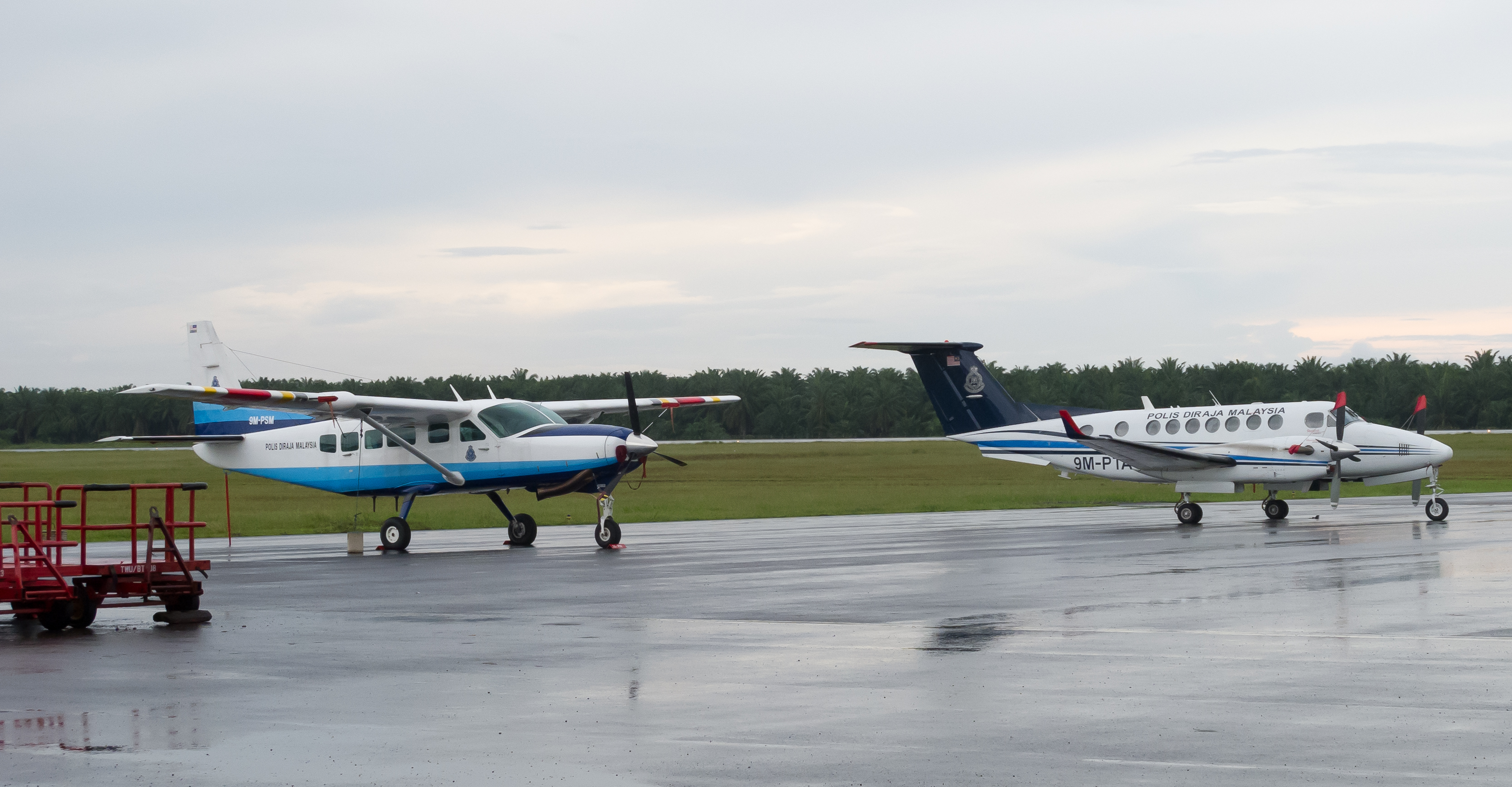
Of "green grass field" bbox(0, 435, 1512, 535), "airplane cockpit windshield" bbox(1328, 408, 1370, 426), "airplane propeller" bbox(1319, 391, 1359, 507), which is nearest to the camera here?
"airplane propeller" bbox(1319, 391, 1359, 507)

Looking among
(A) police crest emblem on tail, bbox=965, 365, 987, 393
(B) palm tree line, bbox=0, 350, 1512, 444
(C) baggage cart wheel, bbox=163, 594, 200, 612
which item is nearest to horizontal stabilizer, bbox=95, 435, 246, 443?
(C) baggage cart wheel, bbox=163, 594, 200, 612

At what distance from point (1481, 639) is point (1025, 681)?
4201 millimetres

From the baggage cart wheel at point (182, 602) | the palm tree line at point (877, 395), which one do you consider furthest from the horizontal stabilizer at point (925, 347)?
the palm tree line at point (877, 395)

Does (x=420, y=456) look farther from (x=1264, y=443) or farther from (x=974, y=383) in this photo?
(x=1264, y=443)

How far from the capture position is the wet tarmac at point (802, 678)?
710 centimetres

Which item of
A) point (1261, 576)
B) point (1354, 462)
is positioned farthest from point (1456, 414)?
point (1261, 576)

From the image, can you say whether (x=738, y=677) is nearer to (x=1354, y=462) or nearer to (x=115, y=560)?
(x=115, y=560)

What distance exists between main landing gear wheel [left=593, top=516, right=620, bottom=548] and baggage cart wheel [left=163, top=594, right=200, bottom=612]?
10.6 metres

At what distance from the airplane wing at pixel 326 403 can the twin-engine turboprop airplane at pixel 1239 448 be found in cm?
1306

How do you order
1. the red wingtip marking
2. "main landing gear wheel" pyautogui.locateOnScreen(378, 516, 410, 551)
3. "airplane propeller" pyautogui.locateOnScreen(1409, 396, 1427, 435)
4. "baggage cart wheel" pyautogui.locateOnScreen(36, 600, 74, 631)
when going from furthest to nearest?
"airplane propeller" pyautogui.locateOnScreen(1409, 396, 1427, 435) → the red wingtip marking → "main landing gear wheel" pyautogui.locateOnScreen(378, 516, 410, 551) → "baggage cart wheel" pyautogui.locateOnScreen(36, 600, 74, 631)

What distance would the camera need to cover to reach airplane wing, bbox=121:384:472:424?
24.2 metres

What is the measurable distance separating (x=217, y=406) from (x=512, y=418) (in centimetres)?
631

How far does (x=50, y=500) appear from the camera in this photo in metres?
14.2

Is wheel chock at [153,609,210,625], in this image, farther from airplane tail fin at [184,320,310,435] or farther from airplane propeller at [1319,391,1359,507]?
airplane propeller at [1319,391,1359,507]
